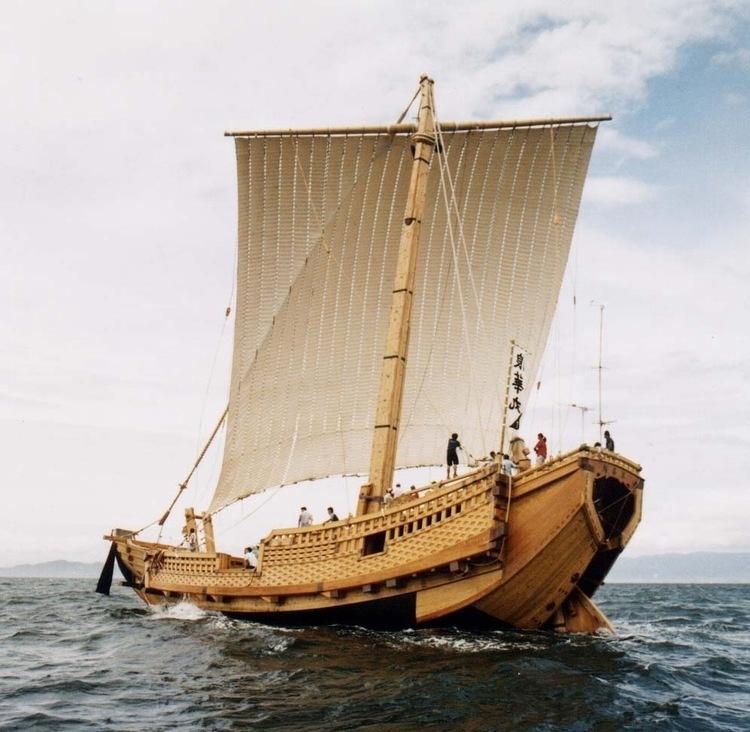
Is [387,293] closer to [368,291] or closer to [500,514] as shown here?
[368,291]

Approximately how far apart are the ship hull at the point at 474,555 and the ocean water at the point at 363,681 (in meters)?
0.46

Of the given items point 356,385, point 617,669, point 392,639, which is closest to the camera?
point 617,669

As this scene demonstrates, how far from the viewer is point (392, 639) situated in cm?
1265

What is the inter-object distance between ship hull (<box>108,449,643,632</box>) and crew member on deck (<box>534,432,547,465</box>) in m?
1.14

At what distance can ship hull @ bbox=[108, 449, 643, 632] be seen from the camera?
12.3 m

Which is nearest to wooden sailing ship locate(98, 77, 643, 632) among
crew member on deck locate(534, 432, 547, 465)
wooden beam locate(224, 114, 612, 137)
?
wooden beam locate(224, 114, 612, 137)

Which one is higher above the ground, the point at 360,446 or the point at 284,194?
the point at 284,194

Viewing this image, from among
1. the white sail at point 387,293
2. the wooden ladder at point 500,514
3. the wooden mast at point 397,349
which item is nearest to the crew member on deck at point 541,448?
the wooden ladder at point 500,514

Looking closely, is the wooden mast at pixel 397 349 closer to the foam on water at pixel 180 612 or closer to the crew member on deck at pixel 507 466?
the crew member on deck at pixel 507 466

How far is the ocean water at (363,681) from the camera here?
821cm

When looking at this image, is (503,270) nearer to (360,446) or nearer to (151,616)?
(360,446)

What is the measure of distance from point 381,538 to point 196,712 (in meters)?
5.82

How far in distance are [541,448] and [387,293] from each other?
28.1 ft

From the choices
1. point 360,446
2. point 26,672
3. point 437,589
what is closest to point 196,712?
point 26,672
